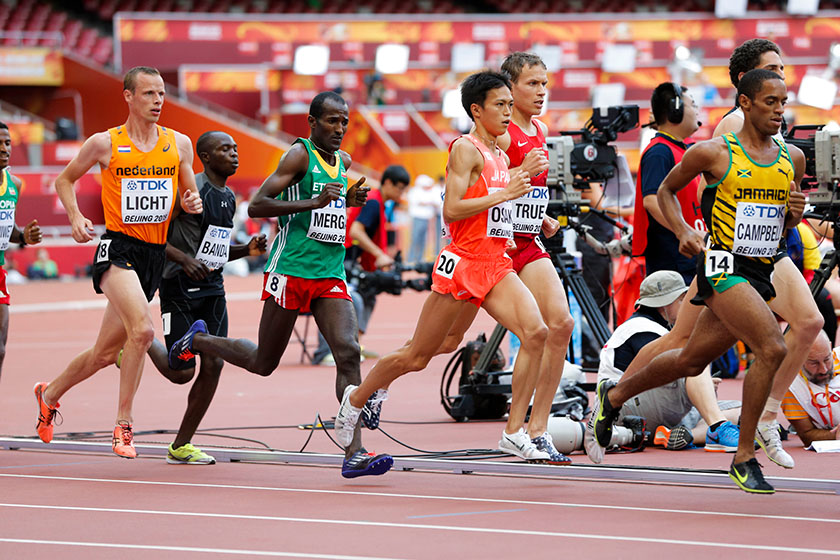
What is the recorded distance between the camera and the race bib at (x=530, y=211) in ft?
25.1

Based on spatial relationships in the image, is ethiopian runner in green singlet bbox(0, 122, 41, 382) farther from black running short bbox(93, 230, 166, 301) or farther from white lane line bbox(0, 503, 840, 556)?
white lane line bbox(0, 503, 840, 556)

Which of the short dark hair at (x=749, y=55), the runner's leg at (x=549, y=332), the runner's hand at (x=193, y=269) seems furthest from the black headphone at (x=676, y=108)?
the runner's hand at (x=193, y=269)

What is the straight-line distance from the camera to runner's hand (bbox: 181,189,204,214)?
801 centimetres

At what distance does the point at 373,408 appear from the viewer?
23.3ft

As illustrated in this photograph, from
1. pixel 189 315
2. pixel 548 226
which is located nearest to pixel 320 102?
pixel 548 226

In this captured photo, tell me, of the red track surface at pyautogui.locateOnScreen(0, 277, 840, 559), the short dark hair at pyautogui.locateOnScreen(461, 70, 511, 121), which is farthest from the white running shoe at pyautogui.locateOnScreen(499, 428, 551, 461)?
the short dark hair at pyautogui.locateOnScreen(461, 70, 511, 121)

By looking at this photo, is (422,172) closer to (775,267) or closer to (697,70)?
(697,70)

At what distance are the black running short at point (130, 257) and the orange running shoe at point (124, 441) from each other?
33.4 inches

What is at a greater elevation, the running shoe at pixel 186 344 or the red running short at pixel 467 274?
the red running short at pixel 467 274

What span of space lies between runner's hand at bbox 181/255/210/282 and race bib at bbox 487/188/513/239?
215cm

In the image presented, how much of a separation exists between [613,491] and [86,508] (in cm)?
263

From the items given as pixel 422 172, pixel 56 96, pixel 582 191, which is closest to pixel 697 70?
pixel 422 172

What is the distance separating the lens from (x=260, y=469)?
7617mm

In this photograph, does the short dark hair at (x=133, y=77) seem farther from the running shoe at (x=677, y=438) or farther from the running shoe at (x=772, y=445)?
the running shoe at (x=772, y=445)
